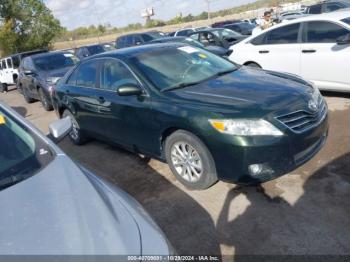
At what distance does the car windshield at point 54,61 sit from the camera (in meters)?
10.7

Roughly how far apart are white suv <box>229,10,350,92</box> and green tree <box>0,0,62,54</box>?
31154mm

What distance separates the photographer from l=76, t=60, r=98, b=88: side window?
218 inches

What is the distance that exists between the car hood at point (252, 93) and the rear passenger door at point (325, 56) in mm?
2101

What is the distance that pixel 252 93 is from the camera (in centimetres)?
390

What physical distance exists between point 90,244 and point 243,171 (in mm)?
2095

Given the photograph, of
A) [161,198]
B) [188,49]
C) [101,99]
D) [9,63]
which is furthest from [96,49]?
[161,198]

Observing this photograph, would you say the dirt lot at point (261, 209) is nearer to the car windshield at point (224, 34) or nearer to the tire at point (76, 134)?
the tire at point (76, 134)

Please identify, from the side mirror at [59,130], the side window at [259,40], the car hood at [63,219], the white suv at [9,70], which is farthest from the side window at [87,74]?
the white suv at [9,70]

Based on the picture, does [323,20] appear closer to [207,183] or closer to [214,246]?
[207,183]

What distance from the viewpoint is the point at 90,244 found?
179 centimetres

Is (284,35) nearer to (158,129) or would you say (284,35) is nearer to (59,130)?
(158,129)

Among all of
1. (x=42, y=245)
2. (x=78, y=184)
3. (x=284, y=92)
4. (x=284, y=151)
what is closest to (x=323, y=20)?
(x=284, y=92)

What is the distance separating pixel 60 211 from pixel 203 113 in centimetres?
Answer: 201

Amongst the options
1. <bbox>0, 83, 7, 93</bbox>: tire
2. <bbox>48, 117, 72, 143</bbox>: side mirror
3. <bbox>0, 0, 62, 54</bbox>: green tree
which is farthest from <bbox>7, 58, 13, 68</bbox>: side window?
<bbox>0, 0, 62, 54</bbox>: green tree
